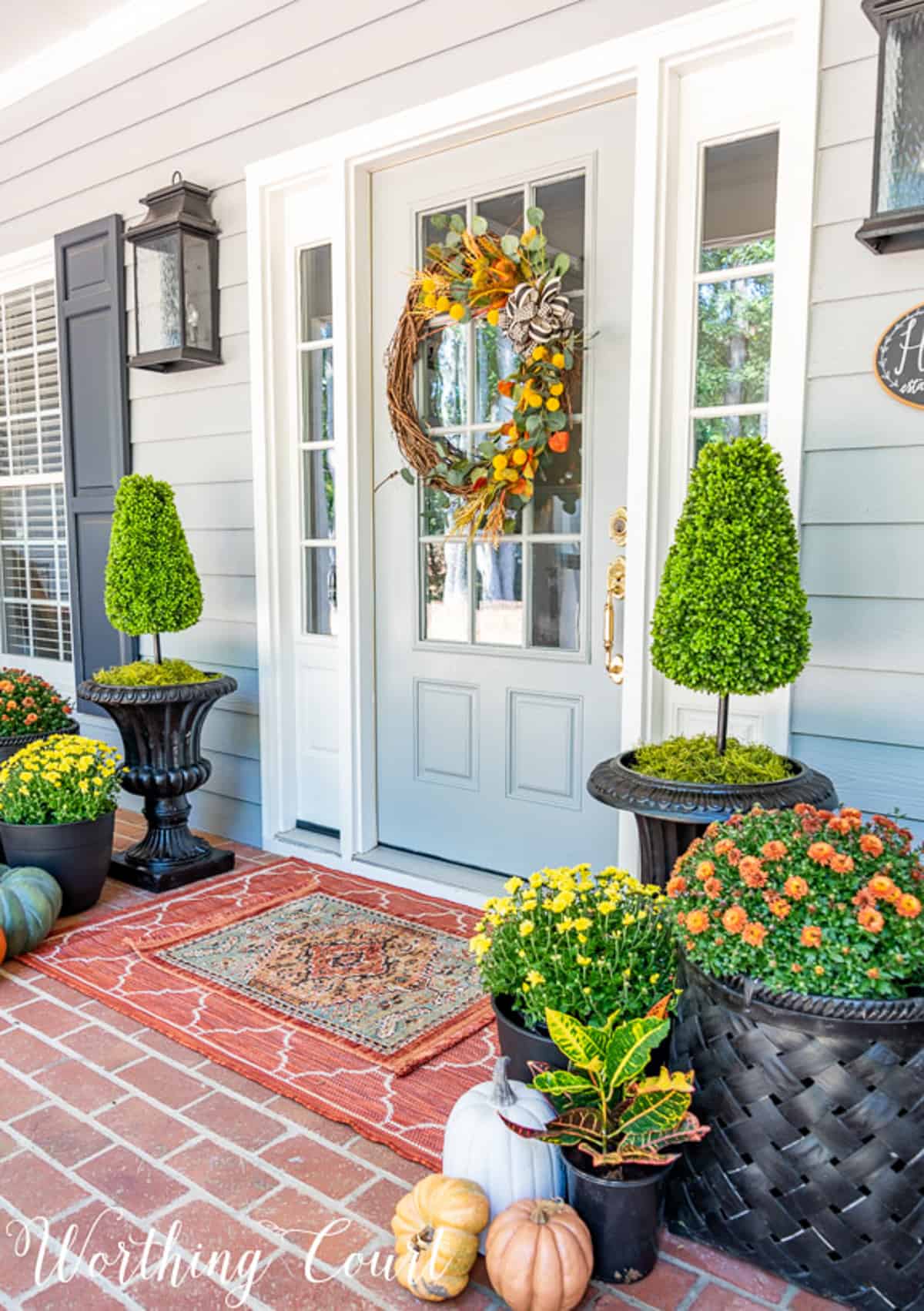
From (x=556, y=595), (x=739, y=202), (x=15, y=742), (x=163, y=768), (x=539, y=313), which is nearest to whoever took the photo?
(x=739, y=202)

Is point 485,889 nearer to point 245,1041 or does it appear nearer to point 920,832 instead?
point 245,1041

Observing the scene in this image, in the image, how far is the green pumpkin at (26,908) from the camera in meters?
2.67

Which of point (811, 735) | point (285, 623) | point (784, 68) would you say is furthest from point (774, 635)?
point (285, 623)

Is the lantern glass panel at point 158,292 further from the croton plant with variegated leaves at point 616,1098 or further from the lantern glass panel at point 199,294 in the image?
the croton plant with variegated leaves at point 616,1098

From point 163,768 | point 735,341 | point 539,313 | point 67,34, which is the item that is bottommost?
point 163,768

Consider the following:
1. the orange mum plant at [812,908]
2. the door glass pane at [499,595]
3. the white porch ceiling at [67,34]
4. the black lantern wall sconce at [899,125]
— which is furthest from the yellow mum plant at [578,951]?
the white porch ceiling at [67,34]

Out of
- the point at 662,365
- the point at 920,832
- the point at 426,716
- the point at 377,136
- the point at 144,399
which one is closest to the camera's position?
the point at 920,832

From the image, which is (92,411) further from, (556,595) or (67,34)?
(556,595)

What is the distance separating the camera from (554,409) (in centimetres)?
272

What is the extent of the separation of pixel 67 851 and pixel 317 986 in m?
0.98

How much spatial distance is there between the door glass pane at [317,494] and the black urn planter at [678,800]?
1.71 meters

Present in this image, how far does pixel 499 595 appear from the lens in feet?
10.0

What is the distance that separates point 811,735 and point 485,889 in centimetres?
120

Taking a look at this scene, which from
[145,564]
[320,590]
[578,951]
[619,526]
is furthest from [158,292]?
[578,951]
